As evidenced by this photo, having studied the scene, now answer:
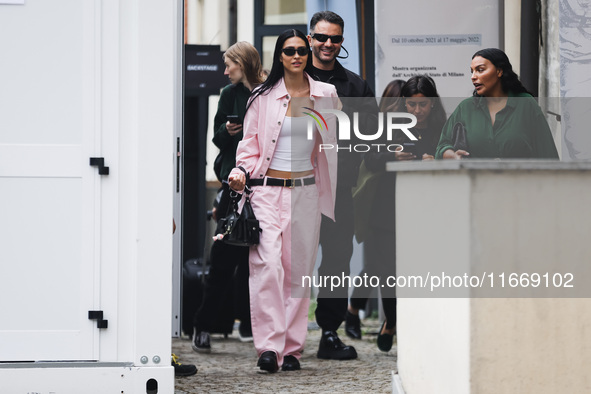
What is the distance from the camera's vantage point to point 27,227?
17.3 feet

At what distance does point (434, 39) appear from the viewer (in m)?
7.60

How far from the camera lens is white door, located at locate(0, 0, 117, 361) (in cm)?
525

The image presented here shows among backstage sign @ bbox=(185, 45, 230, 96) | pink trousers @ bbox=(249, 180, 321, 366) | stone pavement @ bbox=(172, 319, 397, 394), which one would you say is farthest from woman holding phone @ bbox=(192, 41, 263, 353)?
backstage sign @ bbox=(185, 45, 230, 96)

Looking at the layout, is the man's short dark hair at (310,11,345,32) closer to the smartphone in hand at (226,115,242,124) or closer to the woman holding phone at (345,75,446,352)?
the woman holding phone at (345,75,446,352)

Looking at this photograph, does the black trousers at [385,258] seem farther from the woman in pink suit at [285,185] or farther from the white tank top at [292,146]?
the white tank top at [292,146]

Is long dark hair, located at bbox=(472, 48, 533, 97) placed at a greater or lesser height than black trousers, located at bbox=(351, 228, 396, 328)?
greater

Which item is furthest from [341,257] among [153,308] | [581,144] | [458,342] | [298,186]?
[458,342]

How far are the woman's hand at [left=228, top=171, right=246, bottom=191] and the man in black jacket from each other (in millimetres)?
902

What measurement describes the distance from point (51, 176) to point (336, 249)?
2399mm

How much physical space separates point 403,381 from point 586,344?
3.92 feet

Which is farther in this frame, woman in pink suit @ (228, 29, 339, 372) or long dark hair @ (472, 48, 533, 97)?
woman in pink suit @ (228, 29, 339, 372)

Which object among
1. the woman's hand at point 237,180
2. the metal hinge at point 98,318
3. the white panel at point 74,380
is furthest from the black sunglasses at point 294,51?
the white panel at point 74,380

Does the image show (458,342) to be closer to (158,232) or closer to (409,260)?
(409,260)

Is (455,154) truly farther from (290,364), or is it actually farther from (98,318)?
(98,318)
